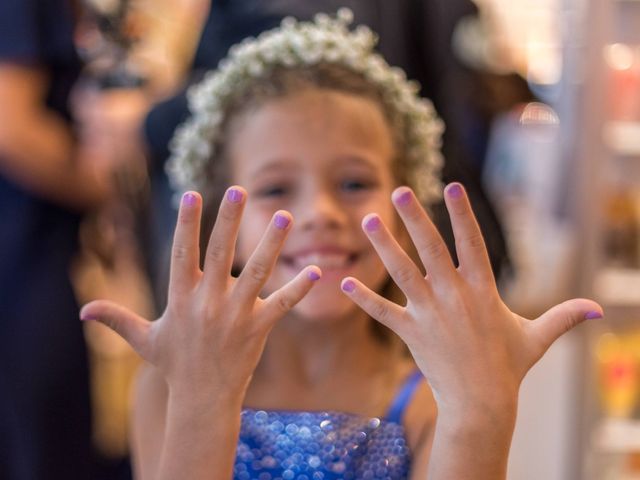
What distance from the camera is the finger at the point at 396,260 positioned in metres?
0.70

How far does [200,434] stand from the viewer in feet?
2.42

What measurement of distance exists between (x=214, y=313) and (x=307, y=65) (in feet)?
1.74

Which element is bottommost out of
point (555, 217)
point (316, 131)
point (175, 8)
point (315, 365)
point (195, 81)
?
point (315, 365)

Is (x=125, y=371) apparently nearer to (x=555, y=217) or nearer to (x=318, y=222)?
(x=555, y=217)

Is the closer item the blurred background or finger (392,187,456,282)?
finger (392,187,456,282)

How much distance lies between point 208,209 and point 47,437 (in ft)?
1.85

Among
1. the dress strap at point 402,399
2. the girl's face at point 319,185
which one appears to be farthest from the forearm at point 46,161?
the dress strap at point 402,399

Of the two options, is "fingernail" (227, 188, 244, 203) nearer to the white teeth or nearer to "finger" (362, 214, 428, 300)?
"finger" (362, 214, 428, 300)

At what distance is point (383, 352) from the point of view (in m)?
1.18

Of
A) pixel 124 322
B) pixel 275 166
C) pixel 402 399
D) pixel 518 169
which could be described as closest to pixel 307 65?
pixel 275 166

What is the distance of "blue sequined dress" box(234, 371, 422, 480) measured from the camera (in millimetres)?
1043

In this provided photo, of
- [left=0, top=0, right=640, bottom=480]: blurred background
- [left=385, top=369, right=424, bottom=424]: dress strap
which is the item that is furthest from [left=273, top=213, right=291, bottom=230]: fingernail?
[left=0, top=0, right=640, bottom=480]: blurred background

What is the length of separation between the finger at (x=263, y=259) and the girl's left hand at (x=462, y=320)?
0.21 ft

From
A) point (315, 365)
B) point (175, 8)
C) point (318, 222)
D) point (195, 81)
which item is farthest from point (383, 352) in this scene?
point (175, 8)
